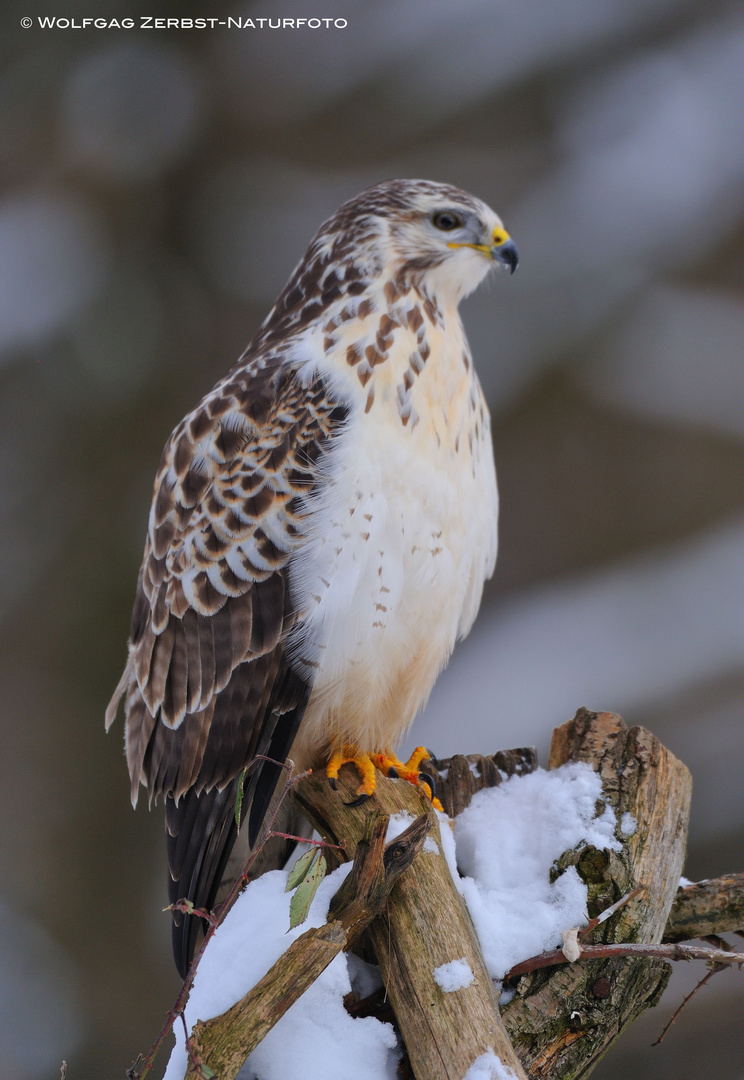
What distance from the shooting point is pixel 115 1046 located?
13.9 ft

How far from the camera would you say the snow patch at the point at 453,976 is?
150 centimetres

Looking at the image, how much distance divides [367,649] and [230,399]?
619 mm

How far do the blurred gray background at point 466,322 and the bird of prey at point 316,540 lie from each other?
2.19 m

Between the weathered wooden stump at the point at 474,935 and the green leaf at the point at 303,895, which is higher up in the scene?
the green leaf at the point at 303,895

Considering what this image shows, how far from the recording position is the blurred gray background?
4191 mm

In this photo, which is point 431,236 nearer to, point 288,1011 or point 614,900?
point 614,900

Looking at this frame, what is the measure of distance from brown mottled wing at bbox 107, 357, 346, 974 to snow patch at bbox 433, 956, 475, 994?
1.82ft

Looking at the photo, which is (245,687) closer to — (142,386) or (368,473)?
(368,473)

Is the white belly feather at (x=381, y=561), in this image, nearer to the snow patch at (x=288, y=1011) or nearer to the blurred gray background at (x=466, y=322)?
the snow patch at (x=288, y=1011)

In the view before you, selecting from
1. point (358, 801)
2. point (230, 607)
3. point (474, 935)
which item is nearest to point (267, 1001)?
point (474, 935)

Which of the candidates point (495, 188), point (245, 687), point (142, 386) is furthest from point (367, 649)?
point (495, 188)

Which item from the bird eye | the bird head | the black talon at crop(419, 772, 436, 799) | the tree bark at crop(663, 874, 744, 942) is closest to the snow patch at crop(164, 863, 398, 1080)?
A: the black talon at crop(419, 772, 436, 799)

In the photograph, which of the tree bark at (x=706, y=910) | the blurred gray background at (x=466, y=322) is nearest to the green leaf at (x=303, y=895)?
the tree bark at (x=706, y=910)

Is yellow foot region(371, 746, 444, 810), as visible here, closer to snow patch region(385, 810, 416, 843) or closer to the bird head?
snow patch region(385, 810, 416, 843)
